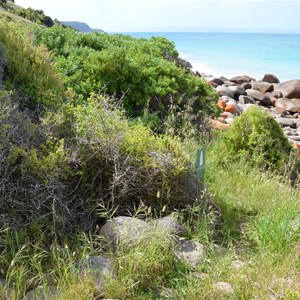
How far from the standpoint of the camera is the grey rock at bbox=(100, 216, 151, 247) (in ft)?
12.5

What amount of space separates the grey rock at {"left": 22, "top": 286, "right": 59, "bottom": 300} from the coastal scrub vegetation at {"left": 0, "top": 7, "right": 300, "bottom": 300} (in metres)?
0.08

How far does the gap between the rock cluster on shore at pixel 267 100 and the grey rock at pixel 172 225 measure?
899 centimetres

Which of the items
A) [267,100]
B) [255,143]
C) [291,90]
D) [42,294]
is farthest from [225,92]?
[42,294]

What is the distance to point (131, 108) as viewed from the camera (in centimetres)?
812

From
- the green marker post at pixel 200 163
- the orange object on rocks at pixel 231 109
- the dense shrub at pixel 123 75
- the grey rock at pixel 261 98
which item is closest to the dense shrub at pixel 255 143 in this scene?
the dense shrub at pixel 123 75

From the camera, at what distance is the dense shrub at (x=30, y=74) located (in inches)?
219

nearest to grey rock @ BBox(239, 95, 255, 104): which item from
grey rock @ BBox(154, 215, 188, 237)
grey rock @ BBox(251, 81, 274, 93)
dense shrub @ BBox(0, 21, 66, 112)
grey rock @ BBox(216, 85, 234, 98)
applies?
grey rock @ BBox(216, 85, 234, 98)

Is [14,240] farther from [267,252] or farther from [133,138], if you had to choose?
[267,252]

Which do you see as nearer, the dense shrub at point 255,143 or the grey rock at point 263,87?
the dense shrub at point 255,143

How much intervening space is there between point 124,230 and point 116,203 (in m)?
0.66

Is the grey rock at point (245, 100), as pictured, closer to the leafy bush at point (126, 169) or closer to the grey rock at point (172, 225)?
the leafy bush at point (126, 169)

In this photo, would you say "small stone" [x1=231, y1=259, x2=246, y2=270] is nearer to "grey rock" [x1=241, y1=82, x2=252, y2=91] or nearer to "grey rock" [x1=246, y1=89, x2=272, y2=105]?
"grey rock" [x1=246, y1=89, x2=272, y2=105]

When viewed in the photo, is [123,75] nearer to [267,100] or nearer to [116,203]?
[116,203]

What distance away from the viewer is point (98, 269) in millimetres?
3586
